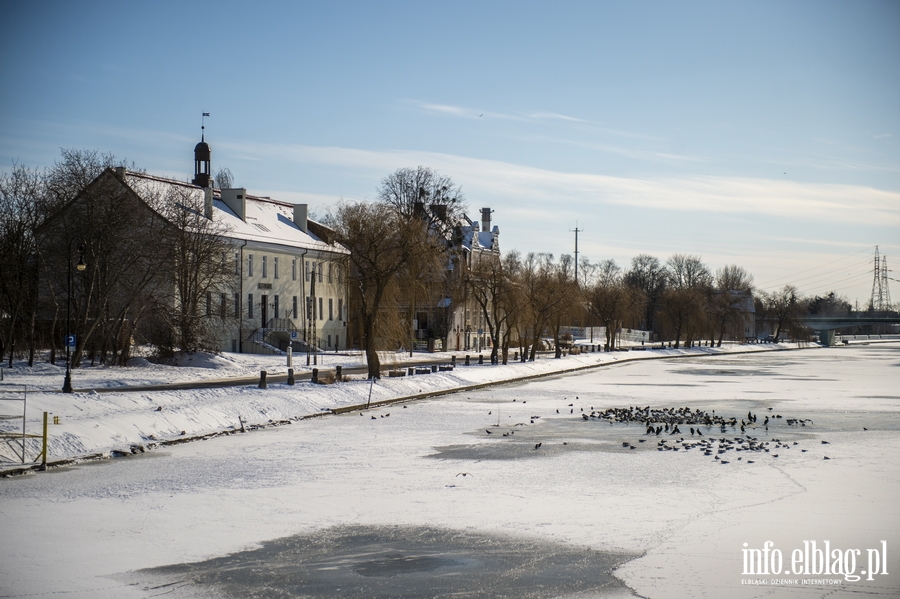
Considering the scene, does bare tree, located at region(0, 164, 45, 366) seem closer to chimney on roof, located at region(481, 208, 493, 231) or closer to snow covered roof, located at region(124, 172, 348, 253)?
snow covered roof, located at region(124, 172, 348, 253)

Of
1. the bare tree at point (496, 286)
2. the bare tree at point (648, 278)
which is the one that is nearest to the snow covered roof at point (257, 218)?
the bare tree at point (496, 286)

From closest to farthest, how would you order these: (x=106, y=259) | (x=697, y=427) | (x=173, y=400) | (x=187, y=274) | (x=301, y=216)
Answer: (x=697, y=427) → (x=173, y=400) → (x=106, y=259) → (x=187, y=274) → (x=301, y=216)

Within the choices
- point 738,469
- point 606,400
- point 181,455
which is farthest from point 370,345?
point 738,469

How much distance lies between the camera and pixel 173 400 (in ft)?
90.8

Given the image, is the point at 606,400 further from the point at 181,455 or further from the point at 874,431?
the point at 181,455

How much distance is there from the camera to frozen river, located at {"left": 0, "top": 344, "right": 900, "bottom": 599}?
34.4ft

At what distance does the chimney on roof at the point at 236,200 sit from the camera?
66.1 metres

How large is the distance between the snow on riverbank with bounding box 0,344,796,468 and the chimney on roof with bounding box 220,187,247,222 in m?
17.5

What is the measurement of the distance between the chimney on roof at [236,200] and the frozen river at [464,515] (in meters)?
42.3

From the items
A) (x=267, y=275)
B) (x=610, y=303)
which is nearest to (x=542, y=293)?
(x=267, y=275)

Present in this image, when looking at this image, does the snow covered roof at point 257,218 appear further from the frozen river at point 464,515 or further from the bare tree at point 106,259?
the frozen river at point 464,515

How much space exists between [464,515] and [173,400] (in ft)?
52.5

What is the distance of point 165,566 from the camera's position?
1107 cm

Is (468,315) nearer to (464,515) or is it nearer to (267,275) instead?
(267,275)
